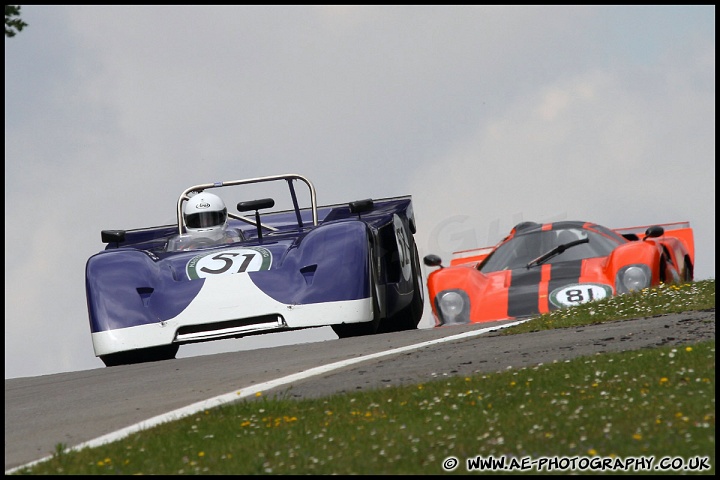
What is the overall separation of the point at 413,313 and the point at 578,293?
93.1 inches

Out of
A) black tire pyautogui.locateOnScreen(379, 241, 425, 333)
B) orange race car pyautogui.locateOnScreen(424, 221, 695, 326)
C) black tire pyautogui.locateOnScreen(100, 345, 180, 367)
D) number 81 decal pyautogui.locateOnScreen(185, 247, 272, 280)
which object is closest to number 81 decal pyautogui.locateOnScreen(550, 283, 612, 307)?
orange race car pyautogui.locateOnScreen(424, 221, 695, 326)

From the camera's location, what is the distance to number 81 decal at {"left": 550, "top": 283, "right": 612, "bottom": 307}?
13508mm

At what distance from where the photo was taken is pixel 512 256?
15312 mm

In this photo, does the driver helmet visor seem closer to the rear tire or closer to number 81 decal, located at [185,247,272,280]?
number 81 decal, located at [185,247,272,280]

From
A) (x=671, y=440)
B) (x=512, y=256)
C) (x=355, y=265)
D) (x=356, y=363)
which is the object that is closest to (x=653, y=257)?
(x=512, y=256)

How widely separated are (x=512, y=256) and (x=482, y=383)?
26.6 ft

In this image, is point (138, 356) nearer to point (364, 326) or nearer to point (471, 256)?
A: point (364, 326)

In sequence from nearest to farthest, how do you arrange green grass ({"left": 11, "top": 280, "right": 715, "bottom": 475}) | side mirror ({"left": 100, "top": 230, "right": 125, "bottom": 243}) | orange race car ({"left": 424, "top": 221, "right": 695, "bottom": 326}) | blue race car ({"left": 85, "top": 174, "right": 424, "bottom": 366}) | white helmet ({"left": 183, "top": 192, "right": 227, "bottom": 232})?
1. green grass ({"left": 11, "top": 280, "right": 715, "bottom": 475})
2. blue race car ({"left": 85, "top": 174, "right": 424, "bottom": 366})
3. orange race car ({"left": 424, "top": 221, "right": 695, "bottom": 326})
4. white helmet ({"left": 183, "top": 192, "right": 227, "bottom": 232})
5. side mirror ({"left": 100, "top": 230, "right": 125, "bottom": 243})

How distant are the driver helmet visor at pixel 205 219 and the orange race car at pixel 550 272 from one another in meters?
2.58

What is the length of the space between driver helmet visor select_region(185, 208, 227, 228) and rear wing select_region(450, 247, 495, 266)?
4.17 m

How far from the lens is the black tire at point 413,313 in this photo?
48.7 ft

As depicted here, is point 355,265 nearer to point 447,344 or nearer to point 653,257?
point 447,344

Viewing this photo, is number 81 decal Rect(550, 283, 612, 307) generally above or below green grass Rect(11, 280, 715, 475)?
above

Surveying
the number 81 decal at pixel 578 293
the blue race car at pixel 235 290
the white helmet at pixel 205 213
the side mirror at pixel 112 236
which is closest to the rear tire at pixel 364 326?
the blue race car at pixel 235 290
